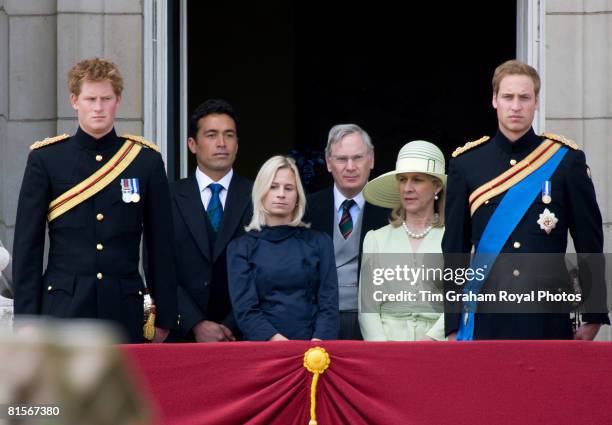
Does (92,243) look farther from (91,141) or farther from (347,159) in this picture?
(347,159)

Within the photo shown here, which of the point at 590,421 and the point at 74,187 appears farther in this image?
the point at 74,187

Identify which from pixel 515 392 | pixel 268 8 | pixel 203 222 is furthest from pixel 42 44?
pixel 268 8

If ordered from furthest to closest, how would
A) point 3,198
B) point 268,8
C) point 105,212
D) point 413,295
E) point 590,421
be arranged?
point 268,8, point 3,198, point 413,295, point 105,212, point 590,421

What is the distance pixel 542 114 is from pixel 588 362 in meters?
2.88

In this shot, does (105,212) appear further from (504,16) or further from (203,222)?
(504,16)

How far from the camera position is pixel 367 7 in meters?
12.4

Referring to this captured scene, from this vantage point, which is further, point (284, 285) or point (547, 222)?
point (284, 285)

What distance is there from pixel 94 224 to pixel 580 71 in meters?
3.40

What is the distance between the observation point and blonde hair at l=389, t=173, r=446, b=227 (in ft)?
17.5

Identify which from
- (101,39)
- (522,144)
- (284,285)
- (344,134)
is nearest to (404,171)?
(344,134)

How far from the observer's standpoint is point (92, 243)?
4.75 m

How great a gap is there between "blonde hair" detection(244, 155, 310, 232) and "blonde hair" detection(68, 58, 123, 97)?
0.70 metres

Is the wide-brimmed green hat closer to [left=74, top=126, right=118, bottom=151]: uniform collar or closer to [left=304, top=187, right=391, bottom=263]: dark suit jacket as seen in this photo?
[left=304, top=187, right=391, bottom=263]: dark suit jacket

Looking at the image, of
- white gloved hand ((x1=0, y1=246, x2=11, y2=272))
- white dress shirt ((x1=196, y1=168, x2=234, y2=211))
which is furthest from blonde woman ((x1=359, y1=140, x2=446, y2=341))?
white gloved hand ((x1=0, y1=246, x2=11, y2=272))
